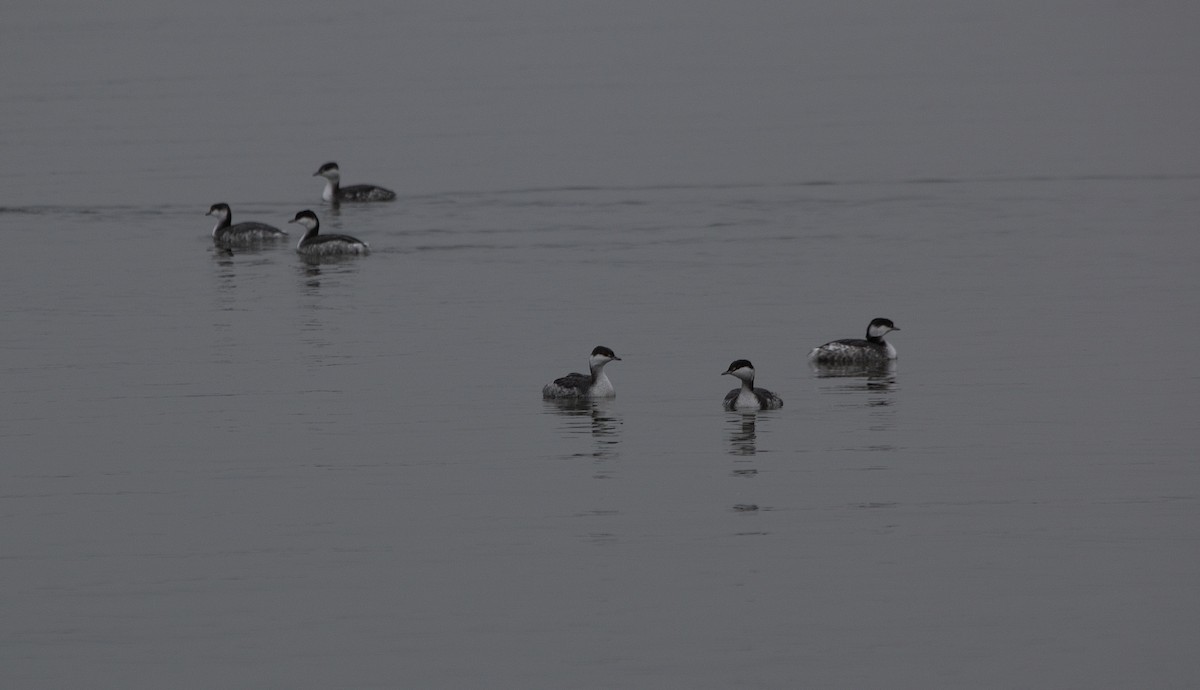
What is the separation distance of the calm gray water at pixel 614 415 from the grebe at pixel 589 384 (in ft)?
0.62

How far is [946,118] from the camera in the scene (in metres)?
59.2

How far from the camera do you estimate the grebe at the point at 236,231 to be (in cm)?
3878

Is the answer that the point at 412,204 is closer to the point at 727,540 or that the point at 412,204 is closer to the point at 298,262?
the point at 298,262

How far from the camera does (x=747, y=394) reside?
21.6 meters

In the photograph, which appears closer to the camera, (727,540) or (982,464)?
(727,540)

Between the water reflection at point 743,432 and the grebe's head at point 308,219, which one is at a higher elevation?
the grebe's head at point 308,219

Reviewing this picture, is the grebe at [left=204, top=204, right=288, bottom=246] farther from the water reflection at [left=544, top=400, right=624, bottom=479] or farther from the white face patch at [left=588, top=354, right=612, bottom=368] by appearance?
the white face patch at [left=588, top=354, right=612, bottom=368]

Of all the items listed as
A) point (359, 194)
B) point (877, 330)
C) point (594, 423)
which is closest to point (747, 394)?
point (594, 423)

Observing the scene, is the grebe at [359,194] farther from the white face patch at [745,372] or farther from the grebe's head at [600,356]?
the white face patch at [745,372]

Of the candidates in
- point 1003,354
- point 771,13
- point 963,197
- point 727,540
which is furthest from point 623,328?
point 771,13

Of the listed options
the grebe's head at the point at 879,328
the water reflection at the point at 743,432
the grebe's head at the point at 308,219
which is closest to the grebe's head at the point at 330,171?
the grebe's head at the point at 308,219

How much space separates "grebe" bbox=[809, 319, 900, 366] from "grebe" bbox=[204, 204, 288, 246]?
1698cm

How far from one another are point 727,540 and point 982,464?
3.73 metres

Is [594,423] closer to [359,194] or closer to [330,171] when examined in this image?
[359,194]
